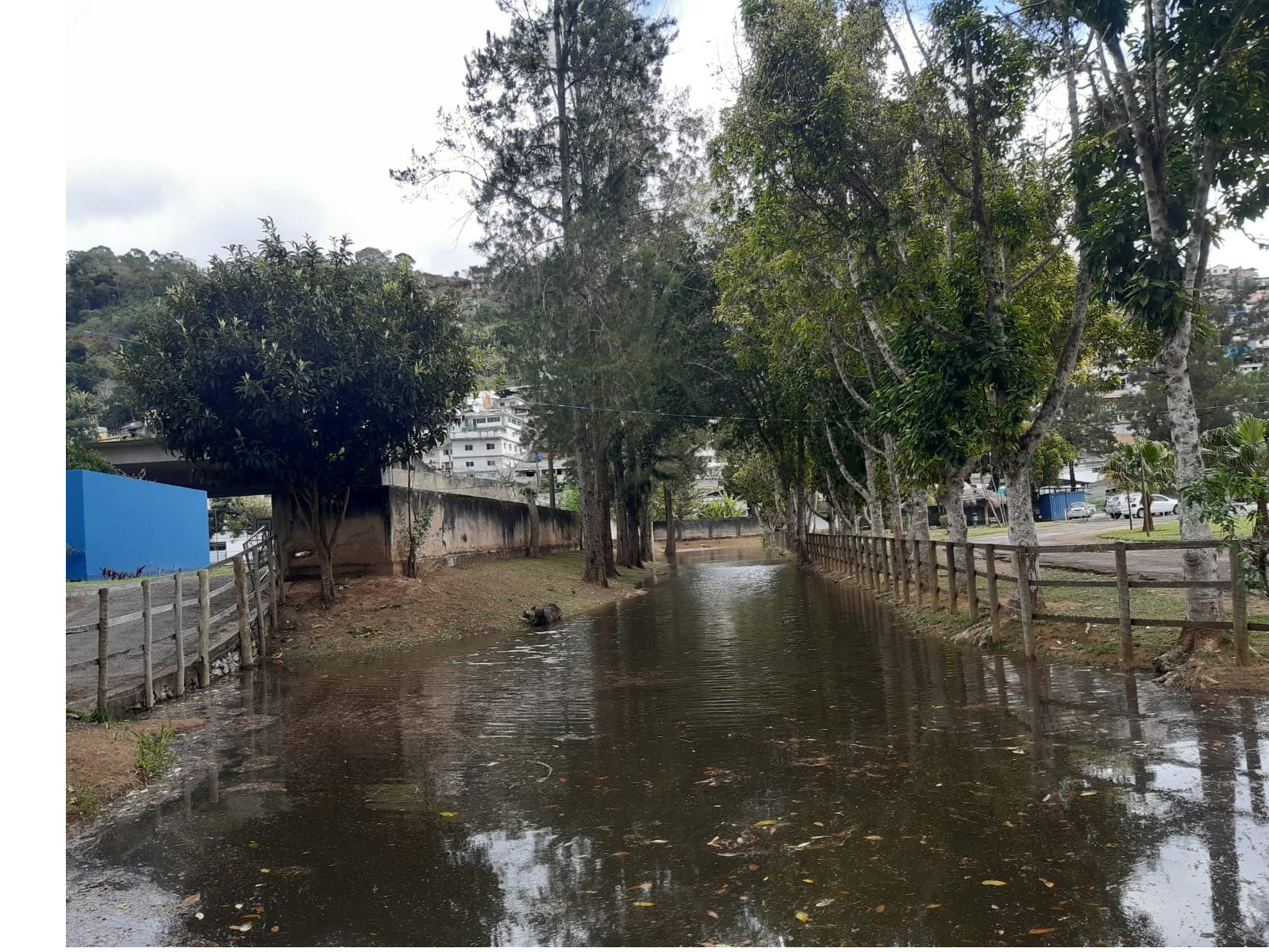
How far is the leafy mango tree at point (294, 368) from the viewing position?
17.0 meters

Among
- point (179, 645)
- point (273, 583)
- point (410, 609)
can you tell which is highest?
point (273, 583)

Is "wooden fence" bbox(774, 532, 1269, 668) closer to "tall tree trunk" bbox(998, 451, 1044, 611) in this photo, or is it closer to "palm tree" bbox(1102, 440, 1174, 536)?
"tall tree trunk" bbox(998, 451, 1044, 611)

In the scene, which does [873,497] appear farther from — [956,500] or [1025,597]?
[1025,597]

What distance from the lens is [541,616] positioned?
19719 millimetres

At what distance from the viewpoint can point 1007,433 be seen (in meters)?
12.6

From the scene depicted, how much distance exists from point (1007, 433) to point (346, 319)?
12.2 m

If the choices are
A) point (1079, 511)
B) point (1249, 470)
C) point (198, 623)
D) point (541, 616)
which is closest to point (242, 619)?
point (198, 623)

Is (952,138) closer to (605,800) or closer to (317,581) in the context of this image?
(605,800)

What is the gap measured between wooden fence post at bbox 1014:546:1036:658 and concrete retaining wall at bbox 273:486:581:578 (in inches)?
567

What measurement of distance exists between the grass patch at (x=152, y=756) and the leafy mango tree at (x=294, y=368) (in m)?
9.53

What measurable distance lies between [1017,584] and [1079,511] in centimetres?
5999

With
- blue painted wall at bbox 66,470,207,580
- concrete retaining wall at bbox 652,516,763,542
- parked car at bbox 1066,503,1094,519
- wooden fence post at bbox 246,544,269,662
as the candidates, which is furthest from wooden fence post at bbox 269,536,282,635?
concrete retaining wall at bbox 652,516,763,542

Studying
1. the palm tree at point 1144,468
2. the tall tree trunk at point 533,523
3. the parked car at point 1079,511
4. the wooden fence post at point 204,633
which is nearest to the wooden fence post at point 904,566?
the wooden fence post at point 204,633

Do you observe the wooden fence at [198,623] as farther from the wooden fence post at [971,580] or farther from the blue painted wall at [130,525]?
the wooden fence post at [971,580]
